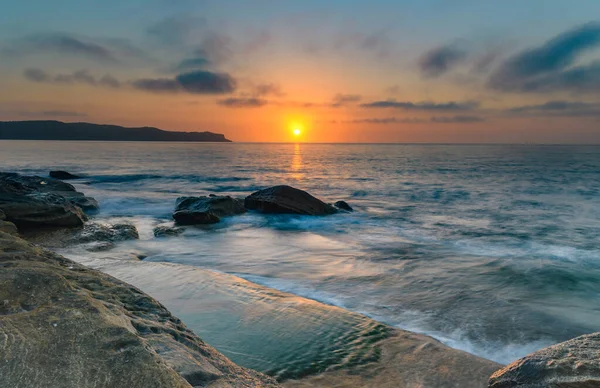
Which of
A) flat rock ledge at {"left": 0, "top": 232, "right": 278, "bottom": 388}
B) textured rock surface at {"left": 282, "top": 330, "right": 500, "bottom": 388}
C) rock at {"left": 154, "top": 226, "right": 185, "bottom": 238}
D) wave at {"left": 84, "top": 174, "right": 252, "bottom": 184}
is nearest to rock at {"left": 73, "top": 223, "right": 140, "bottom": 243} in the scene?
rock at {"left": 154, "top": 226, "right": 185, "bottom": 238}

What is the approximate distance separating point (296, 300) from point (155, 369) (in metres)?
3.91

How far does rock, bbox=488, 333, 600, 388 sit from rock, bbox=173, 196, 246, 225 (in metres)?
10.4

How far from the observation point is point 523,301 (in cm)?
636

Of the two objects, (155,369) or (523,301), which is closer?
(155,369)

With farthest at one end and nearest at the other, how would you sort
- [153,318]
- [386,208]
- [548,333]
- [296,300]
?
[386,208], [296,300], [548,333], [153,318]

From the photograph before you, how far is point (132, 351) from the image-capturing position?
6.23 ft

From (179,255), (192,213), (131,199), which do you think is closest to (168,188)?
(131,199)

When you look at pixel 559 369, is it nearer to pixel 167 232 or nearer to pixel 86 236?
pixel 86 236

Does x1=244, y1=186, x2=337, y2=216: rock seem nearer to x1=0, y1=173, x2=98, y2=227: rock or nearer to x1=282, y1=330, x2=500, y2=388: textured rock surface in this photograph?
x1=0, y1=173, x2=98, y2=227: rock

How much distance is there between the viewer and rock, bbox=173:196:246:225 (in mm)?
12367

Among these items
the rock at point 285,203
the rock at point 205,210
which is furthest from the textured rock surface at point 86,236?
the rock at point 285,203

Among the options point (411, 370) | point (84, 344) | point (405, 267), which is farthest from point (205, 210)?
point (84, 344)

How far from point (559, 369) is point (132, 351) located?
2.80m

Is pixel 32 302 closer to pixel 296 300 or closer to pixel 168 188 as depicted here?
pixel 296 300
